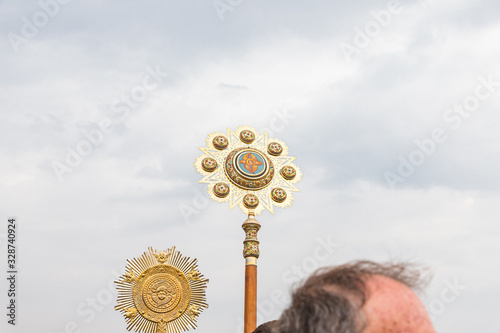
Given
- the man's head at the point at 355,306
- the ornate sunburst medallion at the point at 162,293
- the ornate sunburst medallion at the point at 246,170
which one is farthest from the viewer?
the ornate sunburst medallion at the point at 246,170

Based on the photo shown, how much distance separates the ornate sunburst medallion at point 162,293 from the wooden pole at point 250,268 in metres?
0.95

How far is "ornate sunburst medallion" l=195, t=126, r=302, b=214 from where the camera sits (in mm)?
13555

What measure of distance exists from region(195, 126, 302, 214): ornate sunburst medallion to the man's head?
12.2 m

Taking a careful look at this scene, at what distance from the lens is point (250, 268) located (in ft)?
42.0

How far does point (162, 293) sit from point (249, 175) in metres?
3.51

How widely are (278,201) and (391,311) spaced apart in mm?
12723

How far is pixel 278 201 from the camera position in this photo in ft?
45.3

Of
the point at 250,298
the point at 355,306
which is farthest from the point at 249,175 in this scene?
the point at 355,306

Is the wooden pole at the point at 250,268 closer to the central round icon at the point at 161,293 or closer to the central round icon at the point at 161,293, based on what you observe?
the central round icon at the point at 161,293

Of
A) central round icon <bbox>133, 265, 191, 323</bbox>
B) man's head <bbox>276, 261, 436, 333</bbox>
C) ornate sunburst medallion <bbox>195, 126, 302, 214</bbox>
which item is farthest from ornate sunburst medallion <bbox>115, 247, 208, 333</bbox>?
man's head <bbox>276, 261, 436, 333</bbox>

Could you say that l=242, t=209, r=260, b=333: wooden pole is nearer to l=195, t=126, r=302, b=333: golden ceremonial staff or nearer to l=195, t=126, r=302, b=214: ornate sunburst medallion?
l=195, t=126, r=302, b=333: golden ceremonial staff

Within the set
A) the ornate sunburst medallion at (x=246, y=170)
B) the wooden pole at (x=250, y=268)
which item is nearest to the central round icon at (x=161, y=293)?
the wooden pole at (x=250, y=268)

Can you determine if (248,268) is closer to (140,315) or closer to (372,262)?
(140,315)

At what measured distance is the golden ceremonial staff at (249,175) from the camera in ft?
43.2
